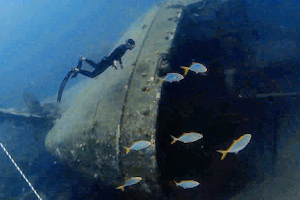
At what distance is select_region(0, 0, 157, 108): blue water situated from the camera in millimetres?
27656

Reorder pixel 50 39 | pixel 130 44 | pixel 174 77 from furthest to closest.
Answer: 1. pixel 50 39
2. pixel 130 44
3. pixel 174 77

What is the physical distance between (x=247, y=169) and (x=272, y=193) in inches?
27.5

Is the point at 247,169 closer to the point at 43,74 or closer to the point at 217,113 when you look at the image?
the point at 217,113

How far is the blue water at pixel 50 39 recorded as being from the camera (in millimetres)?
27656

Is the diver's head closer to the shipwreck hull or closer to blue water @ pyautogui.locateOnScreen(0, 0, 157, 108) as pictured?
the shipwreck hull

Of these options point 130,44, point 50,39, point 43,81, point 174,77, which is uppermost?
point 130,44

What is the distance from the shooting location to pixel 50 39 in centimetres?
5716

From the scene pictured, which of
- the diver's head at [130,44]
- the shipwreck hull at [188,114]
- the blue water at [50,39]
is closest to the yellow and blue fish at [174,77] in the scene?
the shipwreck hull at [188,114]

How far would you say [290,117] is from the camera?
485 cm

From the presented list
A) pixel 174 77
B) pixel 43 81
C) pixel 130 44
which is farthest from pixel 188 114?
pixel 43 81

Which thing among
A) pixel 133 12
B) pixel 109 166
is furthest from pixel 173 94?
pixel 133 12

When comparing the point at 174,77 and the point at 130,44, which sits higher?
the point at 130,44

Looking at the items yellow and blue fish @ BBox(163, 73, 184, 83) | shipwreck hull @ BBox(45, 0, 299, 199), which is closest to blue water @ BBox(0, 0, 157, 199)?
shipwreck hull @ BBox(45, 0, 299, 199)

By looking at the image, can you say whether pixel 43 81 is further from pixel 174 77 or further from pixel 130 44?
pixel 174 77
